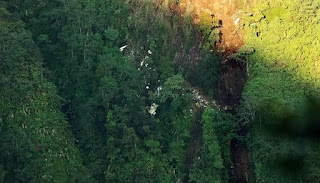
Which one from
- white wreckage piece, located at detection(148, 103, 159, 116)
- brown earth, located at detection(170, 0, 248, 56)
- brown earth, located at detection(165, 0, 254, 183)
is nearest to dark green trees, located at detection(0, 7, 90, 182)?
white wreckage piece, located at detection(148, 103, 159, 116)

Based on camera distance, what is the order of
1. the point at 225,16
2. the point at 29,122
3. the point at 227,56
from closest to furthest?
the point at 29,122
the point at 227,56
the point at 225,16

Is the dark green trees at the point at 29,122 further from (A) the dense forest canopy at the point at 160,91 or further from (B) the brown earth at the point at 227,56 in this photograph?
A: (B) the brown earth at the point at 227,56

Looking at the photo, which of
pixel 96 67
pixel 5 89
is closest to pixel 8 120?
pixel 5 89

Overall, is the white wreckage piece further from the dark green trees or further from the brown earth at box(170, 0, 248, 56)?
the brown earth at box(170, 0, 248, 56)

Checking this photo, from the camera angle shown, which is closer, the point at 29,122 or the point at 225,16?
the point at 29,122

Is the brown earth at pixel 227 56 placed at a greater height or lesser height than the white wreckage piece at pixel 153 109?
greater

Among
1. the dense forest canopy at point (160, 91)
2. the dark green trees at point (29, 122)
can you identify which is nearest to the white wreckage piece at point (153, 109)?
the dense forest canopy at point (160, 91)

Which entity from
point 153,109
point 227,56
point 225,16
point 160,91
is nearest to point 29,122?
point 153,109

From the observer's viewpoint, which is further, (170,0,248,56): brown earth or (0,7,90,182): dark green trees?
(170,0,248,56): brown earth

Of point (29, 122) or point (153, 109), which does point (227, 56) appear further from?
point (29, 122)
